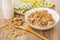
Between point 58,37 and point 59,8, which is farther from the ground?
point 59,8

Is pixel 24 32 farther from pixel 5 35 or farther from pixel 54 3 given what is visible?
pixel 54 3

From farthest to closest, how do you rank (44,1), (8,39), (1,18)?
(44,1) < (1,18) < (8,39)

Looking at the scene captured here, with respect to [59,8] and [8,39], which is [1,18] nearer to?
[8,39]

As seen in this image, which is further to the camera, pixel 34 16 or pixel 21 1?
pixel 21 1

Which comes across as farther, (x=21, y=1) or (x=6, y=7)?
(x=21, y=1)

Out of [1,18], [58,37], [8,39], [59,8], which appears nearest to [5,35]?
[8,39]

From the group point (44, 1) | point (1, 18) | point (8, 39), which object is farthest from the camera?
A: point (44, 1)

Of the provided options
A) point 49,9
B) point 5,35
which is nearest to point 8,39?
point 5,35

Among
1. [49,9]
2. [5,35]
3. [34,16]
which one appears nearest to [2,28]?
[5,35]

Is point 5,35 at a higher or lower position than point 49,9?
lower
